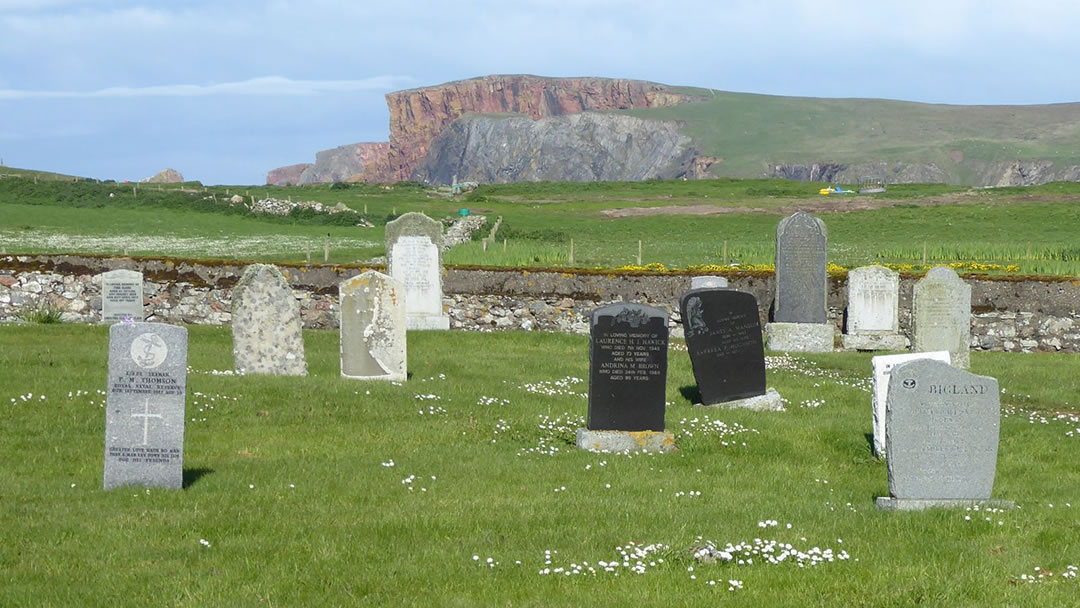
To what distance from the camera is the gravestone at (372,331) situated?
58.6ft

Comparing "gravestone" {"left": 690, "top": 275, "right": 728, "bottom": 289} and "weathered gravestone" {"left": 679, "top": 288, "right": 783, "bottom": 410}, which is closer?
"weathered gravestone" {"left": 679, "top": 288, "right": 783, "bottom": 410}

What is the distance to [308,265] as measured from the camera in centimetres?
2739

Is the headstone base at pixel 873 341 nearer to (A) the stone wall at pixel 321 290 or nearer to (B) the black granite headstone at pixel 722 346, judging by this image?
(A) the stone wall at pixel 321 290

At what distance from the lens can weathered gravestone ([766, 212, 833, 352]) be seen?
80.2 feet

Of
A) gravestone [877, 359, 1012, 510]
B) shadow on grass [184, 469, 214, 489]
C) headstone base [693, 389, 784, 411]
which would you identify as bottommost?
shadow on grass [184, 469, 214, 489]

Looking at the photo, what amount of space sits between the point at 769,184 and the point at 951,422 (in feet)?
281

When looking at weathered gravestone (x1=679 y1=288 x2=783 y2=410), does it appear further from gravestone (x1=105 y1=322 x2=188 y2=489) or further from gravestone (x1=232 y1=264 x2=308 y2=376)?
gravestone (x1=105 y1=322 x2=188 y2=489)

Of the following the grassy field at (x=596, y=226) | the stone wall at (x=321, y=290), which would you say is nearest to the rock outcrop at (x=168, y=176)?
the grassy field at (x=596, y=226)

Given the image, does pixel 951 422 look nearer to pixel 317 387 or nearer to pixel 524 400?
pixel 524 400

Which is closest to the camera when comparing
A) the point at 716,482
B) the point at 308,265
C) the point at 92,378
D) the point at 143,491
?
the point at 143,491

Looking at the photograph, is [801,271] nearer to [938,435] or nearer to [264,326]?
[264,326]

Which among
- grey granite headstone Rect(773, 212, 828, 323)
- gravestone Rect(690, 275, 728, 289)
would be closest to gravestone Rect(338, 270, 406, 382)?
gravestone Rect(690, 275, 728, 289)

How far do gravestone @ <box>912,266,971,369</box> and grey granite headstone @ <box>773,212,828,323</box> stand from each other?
303 cm

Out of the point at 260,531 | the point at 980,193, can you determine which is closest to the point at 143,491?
the point at 260,531
